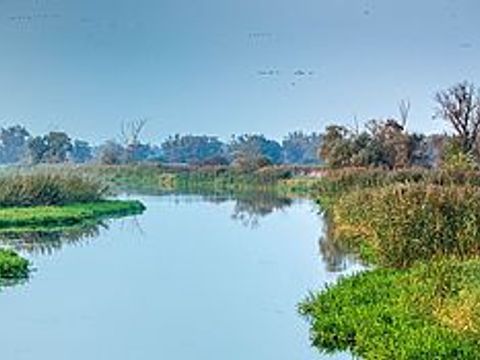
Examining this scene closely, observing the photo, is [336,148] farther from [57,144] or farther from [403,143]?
[57,144]

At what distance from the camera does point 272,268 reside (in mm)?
23453

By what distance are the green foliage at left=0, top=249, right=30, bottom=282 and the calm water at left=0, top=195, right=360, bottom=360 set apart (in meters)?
A: 0.41

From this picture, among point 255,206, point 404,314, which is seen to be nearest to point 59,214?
Answer: point 255,206

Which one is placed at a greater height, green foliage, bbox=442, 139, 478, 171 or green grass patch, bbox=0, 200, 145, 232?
green foliage, bbox=442, 139, 478, 171

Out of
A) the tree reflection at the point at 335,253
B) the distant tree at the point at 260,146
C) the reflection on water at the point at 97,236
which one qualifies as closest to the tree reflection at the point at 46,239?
the reflection on water at the point at 97,236

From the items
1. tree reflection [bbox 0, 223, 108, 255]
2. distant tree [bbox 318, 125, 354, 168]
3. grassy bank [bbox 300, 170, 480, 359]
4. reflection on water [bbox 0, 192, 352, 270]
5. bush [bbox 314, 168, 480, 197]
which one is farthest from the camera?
distant tree [bbox 318, 125, 354, 168]

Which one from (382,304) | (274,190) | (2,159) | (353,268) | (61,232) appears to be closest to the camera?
(382,304)

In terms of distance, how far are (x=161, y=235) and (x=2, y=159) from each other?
91610 millimetres

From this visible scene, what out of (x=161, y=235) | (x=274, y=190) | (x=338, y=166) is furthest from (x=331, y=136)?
(x=161, y=235)

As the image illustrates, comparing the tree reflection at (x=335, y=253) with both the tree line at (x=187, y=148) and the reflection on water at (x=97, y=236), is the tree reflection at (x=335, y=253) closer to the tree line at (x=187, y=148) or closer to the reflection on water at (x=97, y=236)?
the reflection on water at (x=97, y=236)

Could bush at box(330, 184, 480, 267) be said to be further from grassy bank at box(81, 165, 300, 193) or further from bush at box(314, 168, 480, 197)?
grassy bank at box(81, 165, 300, 193)

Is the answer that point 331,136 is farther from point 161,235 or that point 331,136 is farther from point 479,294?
point 479,294

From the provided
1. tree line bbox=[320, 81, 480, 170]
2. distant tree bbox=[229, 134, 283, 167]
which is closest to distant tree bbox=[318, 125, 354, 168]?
tree line bbox=[320, 81, 480, 170]

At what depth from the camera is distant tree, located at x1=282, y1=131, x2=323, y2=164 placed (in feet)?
408
